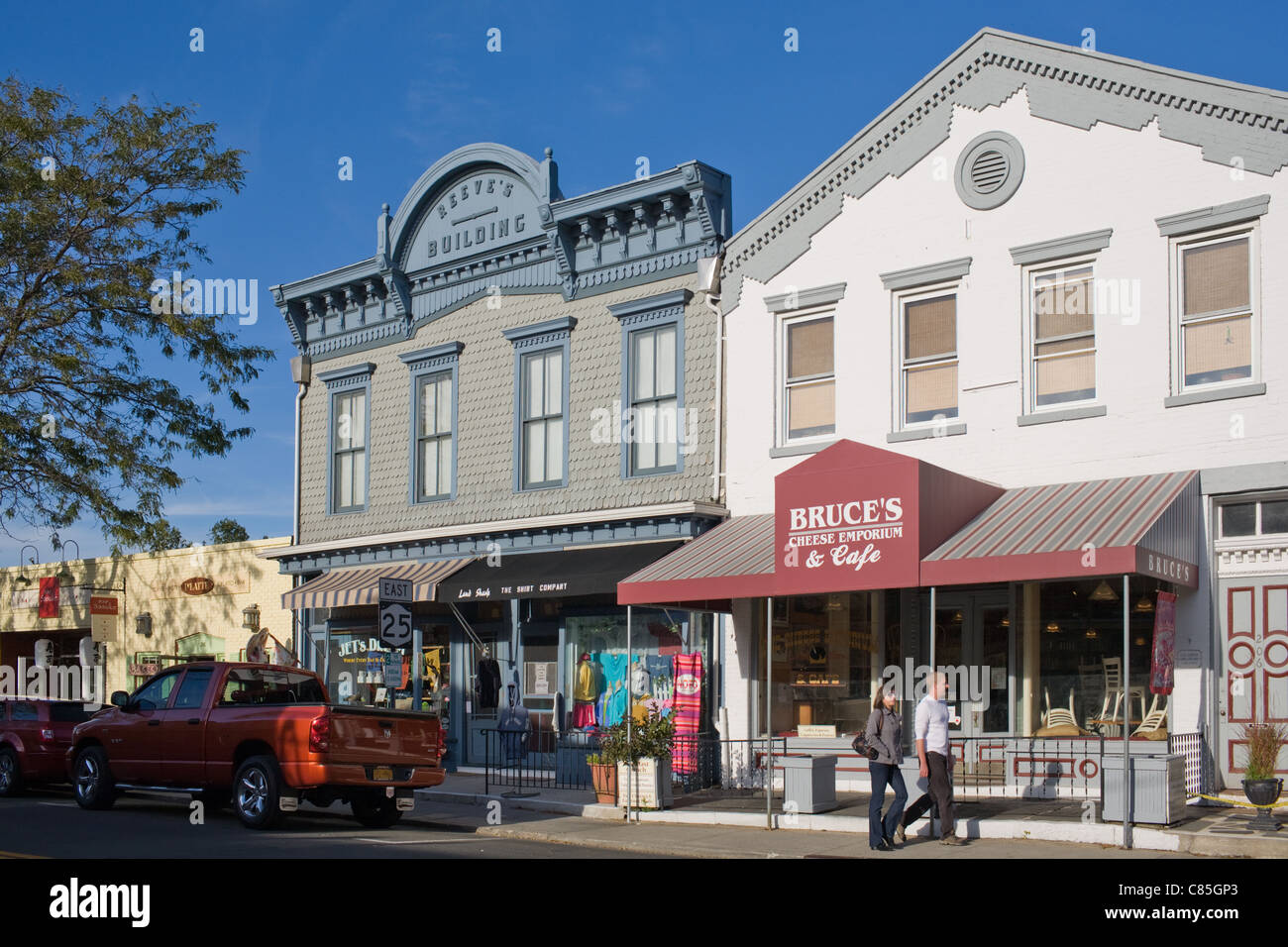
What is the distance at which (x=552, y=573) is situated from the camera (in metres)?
20.3

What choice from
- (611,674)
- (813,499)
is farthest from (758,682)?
(813,499)

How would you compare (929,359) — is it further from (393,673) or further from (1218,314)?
(393,673)

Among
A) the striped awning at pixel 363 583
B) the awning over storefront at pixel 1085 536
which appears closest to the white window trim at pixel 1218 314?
the awning over storefront at pixel 1085 536

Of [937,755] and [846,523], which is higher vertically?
[846,523]

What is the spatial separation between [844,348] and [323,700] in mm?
8462

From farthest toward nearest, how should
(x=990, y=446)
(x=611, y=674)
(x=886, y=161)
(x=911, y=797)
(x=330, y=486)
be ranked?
(x=330, y=486) < (x=611, y=674) < (x=886, y=161) < (x=990, y=446) < (x=911, y=797)

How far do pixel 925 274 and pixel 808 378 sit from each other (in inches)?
89.2

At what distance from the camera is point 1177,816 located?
43.7ft

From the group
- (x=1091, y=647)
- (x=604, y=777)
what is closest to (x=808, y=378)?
(x=1091, y=647)

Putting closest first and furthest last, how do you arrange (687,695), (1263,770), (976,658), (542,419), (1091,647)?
1. (1263,770)
2. (1091,647)
3. (976,658)
4. (687,695)
5. (542,419)

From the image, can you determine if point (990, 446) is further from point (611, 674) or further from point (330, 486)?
point (330, 486)

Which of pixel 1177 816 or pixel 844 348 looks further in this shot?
pixel 844 348

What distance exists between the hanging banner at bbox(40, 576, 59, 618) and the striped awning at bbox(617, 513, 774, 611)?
20.8 m

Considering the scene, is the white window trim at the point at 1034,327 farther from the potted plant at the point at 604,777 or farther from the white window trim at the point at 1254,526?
the potted plant at the point at 604,777
